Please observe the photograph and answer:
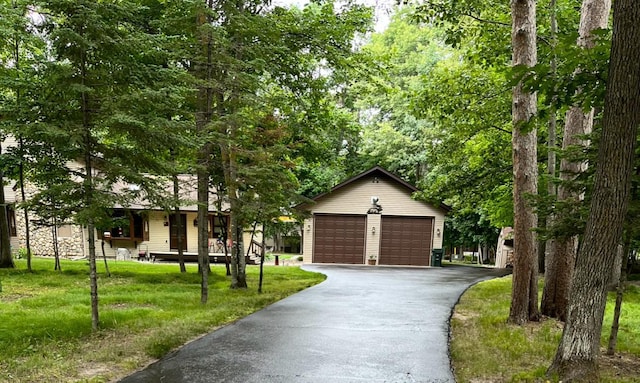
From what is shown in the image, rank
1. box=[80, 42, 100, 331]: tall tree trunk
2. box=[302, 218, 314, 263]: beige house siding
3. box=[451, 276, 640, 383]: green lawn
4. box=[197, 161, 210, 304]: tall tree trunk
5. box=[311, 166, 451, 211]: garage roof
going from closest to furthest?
box=[451, 276, 640, 383]: green lawn, box=[80, 42, 100, 331]: tall tree trunk, box=[197, 161, 210, 304]: tall tree trunk, box=[311, 166, 451, 211]: garage roof, box=[302, 218, 314, 263]: beige house siding

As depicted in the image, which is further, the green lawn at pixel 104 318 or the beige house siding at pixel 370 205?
the beige house siding at pixel 370 205

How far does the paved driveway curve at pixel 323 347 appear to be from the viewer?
15.5ft

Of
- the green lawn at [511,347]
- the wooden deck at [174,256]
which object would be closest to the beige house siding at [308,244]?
the wooden deck at [174,256]

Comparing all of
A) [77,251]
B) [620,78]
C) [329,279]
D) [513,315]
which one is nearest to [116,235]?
[77,251]

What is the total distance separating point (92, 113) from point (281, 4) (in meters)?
8.17

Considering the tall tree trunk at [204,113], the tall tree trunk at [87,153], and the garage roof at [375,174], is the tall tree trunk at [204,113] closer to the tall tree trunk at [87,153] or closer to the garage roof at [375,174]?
the tall tree trunk at [87,153]

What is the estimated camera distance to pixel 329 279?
1428 centimetres

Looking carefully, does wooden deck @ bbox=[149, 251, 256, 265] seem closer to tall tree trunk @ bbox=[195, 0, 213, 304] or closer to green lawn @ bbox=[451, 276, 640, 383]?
tall tree trunk @ bbox=[195, 0, 213, 304]

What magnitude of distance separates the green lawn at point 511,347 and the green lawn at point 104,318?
12.7 feet

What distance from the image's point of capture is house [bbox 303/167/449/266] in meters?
21.9

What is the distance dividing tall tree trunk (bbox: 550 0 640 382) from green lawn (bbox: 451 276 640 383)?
0.50 metres

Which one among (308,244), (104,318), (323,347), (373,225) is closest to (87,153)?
(104,318)

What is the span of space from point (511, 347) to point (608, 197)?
269 centimetres

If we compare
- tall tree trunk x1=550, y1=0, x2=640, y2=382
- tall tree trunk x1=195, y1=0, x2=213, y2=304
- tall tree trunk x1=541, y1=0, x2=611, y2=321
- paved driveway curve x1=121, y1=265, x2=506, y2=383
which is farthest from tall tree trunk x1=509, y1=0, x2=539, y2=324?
tall tree trunk x1=195, y1=0, x2=213, y2=304
